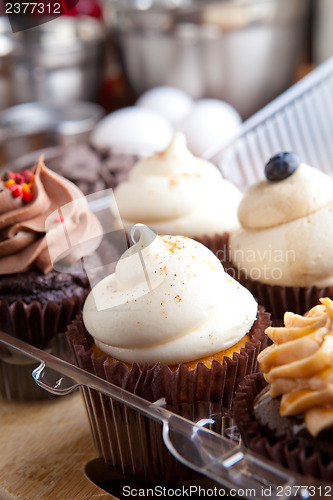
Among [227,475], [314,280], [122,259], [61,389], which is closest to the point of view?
[227,475]

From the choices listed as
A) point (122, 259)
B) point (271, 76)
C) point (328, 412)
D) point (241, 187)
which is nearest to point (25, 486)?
point (122, 259)

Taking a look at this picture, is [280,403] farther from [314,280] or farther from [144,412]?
[314,280]

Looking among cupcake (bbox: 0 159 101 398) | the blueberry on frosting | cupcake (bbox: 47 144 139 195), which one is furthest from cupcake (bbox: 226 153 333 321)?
cupcake (bbox: 47 144 139 195)

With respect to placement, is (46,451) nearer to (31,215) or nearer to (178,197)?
(31,215)

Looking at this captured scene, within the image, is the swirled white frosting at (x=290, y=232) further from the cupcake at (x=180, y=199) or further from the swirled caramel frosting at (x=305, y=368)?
the swirled caramel frosting at (x=305, y=368)

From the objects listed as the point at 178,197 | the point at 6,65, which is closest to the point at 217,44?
the point at 6,65

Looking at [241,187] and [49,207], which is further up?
[49,207]
